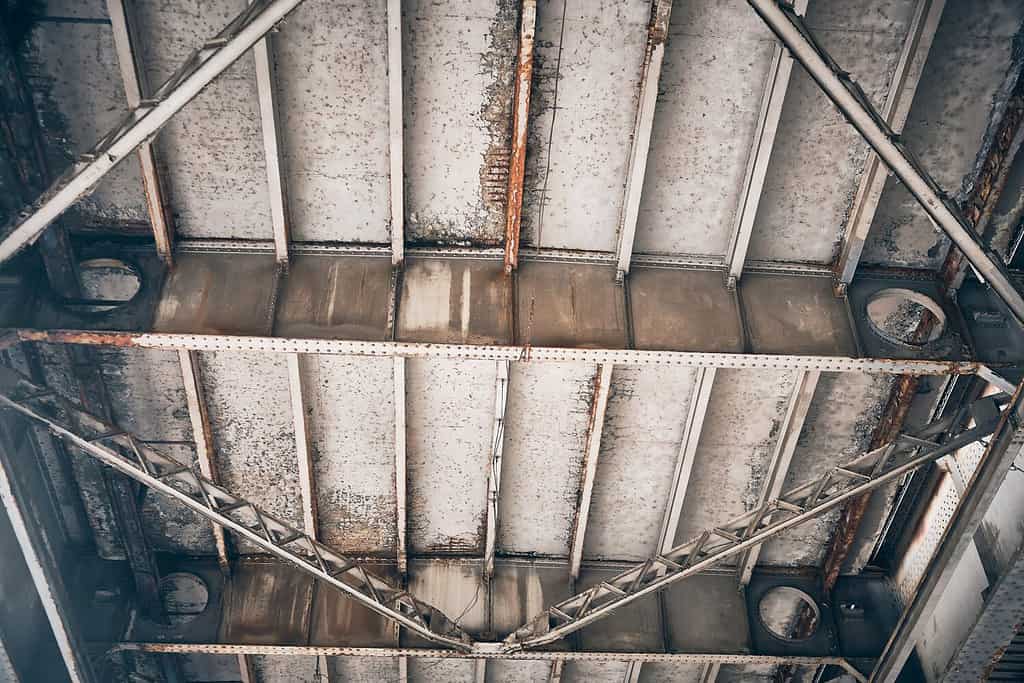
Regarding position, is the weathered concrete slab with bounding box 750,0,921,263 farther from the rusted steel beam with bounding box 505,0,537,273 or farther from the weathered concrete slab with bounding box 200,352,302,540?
the weathered concrete slab with bounding box 200,352,302,540

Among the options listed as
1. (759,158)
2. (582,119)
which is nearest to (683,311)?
(759,158)

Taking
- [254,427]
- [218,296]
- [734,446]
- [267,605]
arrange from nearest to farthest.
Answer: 1. [218,296]
2. [254,427]
3. [734,446]
4. [267,605]

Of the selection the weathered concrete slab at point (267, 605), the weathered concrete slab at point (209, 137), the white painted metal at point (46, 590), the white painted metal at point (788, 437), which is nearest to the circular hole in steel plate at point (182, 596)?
the weathered concrete slab at point (267, 605)

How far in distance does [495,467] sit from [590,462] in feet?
3.84

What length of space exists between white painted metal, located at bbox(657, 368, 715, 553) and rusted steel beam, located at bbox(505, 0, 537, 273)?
2567mm

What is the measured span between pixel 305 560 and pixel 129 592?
344cm

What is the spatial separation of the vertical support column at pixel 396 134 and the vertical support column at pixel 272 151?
1098mm

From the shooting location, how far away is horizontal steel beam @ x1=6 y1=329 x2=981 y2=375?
743cm

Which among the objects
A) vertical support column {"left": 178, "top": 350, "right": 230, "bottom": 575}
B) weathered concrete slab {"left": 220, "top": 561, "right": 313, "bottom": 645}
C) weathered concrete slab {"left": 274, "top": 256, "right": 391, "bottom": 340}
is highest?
weathered concrete slab {"left": 274, "top": 256, "right": 391, "bottom": 340}

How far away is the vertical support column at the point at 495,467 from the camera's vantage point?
338 inches

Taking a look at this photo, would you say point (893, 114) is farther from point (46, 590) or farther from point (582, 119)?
point (46, 590)

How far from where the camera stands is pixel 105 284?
8.36 m

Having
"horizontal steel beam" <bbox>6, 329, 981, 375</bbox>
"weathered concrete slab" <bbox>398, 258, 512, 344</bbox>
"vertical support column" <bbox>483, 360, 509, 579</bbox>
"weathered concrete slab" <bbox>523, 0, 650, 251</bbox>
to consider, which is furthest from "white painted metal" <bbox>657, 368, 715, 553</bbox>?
"weathered concrete slab" <bbox>398, 258, 512, 344</bbox>

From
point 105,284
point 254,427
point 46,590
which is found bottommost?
point 46,590
